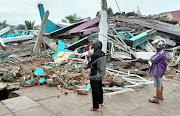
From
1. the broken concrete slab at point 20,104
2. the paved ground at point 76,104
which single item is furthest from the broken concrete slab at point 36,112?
the broken concrete slab at point 20,104

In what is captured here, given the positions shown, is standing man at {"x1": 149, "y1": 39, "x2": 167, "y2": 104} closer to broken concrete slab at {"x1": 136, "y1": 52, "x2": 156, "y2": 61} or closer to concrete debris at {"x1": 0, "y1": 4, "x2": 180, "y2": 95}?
concrete debris at {"x1": 0, "y1": 4, "x2": 180, "y2": 95}

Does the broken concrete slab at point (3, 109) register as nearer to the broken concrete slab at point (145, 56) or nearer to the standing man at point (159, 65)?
the standing man at point (159, 65)

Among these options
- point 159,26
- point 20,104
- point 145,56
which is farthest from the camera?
point 159,26

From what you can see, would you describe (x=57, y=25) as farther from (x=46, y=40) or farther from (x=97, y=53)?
(x=97, y=53)

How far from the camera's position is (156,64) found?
3.83 meters

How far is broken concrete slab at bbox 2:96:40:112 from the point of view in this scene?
3.27 m

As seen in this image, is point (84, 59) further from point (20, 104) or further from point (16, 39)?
point (16, 39)

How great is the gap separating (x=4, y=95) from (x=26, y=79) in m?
0.85

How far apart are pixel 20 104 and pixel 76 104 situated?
3.96 feet

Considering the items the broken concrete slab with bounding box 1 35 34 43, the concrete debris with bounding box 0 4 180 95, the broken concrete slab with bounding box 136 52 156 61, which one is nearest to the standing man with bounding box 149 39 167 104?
the concrete debris with bounding box 0 4 180 95

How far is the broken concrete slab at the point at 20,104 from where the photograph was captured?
3272 millimetres

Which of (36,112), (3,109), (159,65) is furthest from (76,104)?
(159,65)

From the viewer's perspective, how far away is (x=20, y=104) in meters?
3.46

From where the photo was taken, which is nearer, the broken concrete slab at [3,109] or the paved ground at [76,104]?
the broken concrete slab at [3,109]
